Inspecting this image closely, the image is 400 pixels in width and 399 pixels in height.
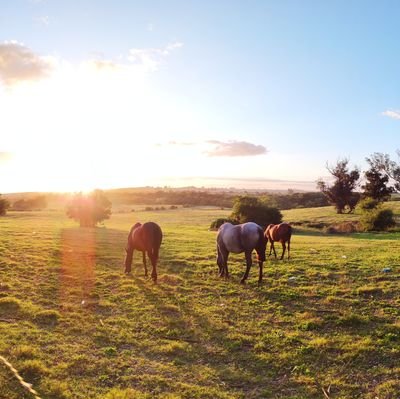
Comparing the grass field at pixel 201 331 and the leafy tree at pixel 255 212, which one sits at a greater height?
the leafy tree at pixel 255 212

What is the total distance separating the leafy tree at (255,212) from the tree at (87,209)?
19.8 m

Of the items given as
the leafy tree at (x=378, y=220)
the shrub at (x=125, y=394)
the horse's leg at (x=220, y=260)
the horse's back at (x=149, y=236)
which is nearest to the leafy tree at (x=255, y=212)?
the leafy tree at (x=378, y=220)

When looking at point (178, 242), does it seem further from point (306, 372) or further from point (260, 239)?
point (306, 372)

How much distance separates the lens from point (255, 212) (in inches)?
2030

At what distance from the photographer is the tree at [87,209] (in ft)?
185

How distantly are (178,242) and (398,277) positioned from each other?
16581 millimetres

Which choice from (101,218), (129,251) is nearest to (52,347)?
(129,251)

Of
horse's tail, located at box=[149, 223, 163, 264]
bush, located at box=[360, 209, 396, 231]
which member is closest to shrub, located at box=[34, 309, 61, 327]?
horse's tail, located at box=[149, 223, 163, 264]

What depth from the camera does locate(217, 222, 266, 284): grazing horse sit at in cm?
1653

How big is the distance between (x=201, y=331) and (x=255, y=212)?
4008cm

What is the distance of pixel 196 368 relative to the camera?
32.5 ft

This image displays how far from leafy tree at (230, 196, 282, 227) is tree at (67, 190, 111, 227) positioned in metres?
19.8

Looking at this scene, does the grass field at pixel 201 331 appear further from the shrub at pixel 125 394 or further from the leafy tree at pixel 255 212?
the leafy tree at pixel 255 212

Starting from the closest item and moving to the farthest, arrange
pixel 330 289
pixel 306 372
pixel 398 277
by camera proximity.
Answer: pixel 306 372 < pixel 330 289 < pixel 398 277
